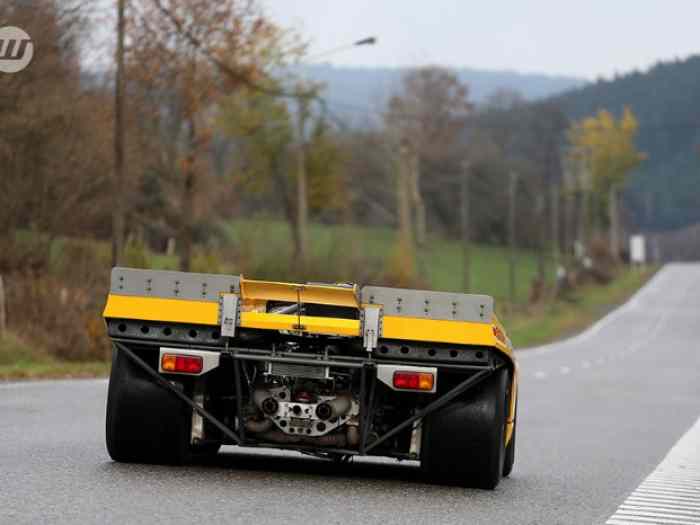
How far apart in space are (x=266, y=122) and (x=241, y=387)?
62727 mm

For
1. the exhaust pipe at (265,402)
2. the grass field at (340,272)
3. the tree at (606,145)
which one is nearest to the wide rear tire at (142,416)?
the exhaust pipe at (265,402)

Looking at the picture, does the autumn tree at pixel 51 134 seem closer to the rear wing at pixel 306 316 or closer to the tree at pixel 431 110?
the rear wing at pixel 306 316

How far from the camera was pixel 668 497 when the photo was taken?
11.4 m

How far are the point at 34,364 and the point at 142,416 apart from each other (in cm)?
1746

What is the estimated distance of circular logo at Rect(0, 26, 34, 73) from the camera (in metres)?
31.9

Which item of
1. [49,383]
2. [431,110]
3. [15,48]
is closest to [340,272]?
[15,48]

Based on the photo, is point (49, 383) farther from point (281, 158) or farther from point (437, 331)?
point (281, 158)

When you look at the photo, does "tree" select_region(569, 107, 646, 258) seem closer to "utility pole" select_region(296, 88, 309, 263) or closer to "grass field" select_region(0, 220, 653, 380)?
"grass field" select_region(0, 220, 653, 380)

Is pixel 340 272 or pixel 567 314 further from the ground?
pixel 340 272

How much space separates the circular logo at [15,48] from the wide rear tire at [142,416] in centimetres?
2161

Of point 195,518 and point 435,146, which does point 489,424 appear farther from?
point 435,146

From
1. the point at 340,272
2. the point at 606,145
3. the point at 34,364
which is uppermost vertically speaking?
the point at 606,145

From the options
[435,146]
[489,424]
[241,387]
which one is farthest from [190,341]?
[435,146]

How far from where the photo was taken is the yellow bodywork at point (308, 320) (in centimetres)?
1030
